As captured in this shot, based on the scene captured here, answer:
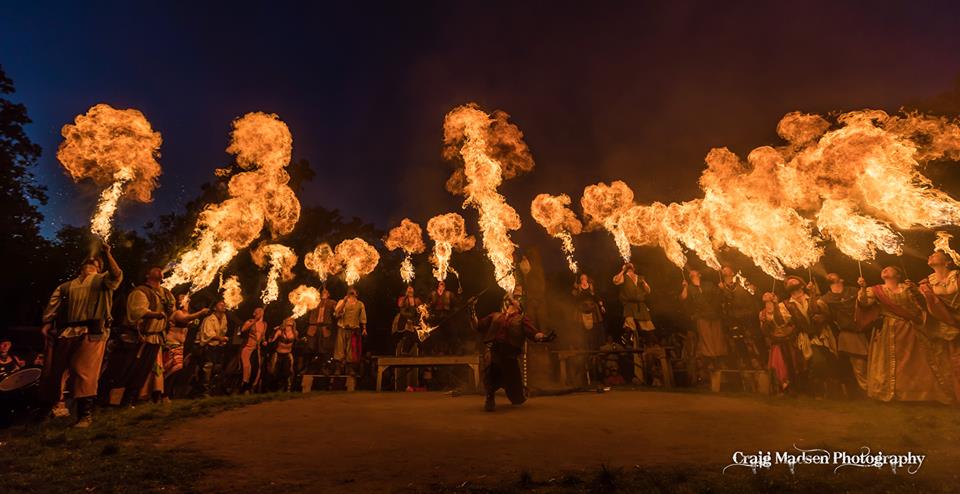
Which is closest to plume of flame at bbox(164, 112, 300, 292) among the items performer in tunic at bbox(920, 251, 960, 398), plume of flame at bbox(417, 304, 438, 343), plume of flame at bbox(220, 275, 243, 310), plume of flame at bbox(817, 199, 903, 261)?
plume of flame at bbox(220, 275, 243, 310)

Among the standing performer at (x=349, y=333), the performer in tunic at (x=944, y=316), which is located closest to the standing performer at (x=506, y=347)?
the standing performer at (x=349, y=333)

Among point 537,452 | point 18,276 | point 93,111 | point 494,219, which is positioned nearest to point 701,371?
point 494,219

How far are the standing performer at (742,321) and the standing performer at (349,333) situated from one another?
33.2 feet

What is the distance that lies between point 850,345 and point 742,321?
2.77m

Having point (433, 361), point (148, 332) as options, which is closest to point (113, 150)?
point (148, 332)

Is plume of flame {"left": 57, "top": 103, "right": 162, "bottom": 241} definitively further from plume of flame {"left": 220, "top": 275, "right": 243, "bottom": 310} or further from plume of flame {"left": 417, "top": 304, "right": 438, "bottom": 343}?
plume of flame {"left": 220, "top": 275, "right": 243, "bottom": 310}

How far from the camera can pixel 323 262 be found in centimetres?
2400

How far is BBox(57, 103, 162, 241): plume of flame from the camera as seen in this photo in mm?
10078

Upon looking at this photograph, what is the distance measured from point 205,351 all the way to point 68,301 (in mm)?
6088

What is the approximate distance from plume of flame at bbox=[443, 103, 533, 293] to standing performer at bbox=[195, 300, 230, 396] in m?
7.90

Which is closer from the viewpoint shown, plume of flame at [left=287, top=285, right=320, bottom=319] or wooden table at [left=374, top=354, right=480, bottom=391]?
wooden table at [left=374, top=354, right=480, bottom=391]

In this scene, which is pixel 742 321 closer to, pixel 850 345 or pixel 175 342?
pixel 850 345

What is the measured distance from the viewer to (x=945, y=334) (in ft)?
29.0

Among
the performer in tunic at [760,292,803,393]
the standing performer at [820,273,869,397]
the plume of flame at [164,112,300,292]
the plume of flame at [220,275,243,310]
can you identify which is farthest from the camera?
the plume of flame at [220,275,243,310]
